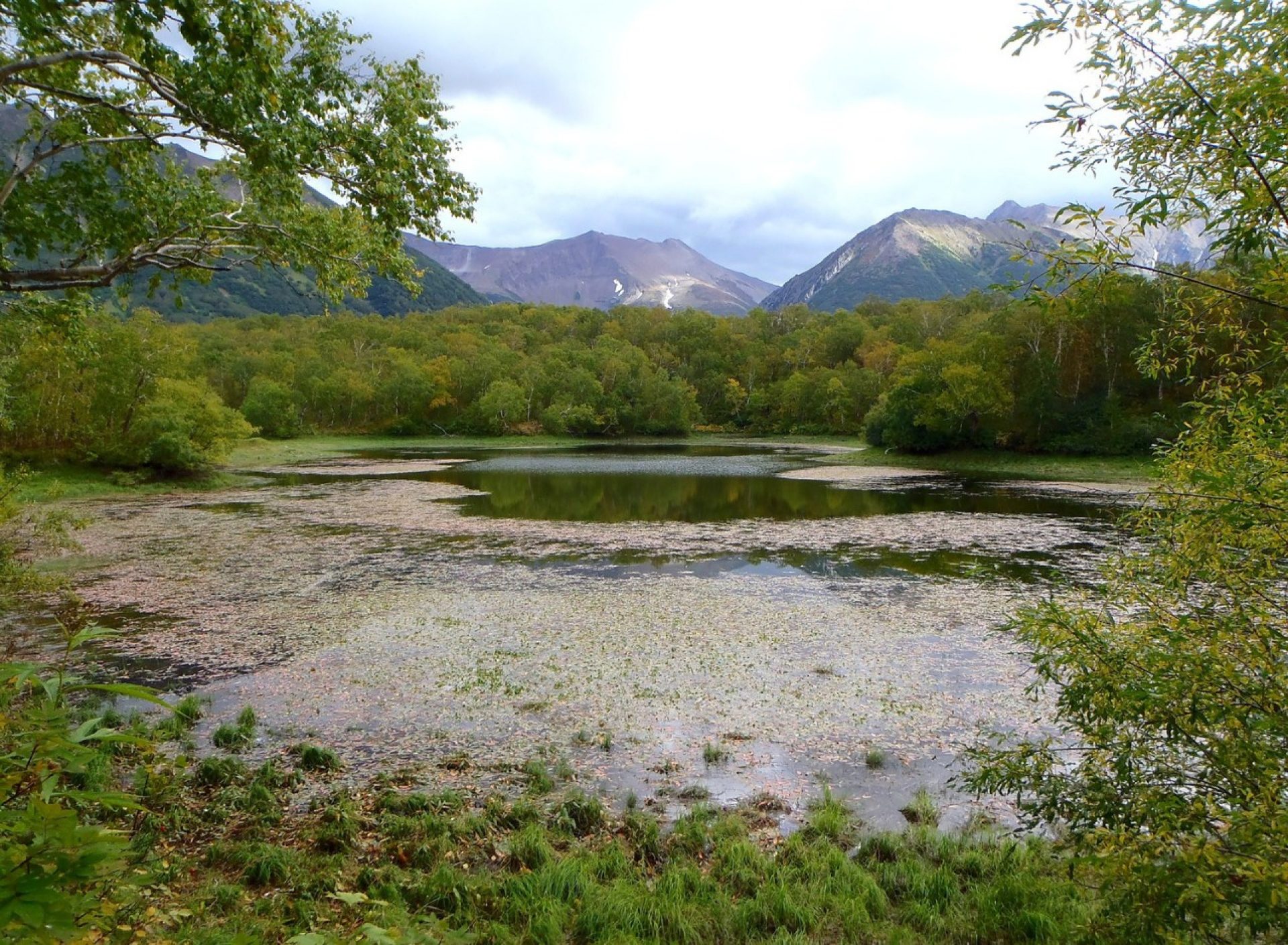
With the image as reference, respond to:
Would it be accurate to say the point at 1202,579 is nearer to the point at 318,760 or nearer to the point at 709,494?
the point at 318,760

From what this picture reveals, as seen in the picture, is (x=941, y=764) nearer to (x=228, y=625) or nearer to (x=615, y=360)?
(x=228, y=625)

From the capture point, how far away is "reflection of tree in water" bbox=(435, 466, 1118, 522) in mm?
32062

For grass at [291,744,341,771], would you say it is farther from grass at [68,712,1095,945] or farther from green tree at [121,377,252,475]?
green tree at [121,377,252,475]

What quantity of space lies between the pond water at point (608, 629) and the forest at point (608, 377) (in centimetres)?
585

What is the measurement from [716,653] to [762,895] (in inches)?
287

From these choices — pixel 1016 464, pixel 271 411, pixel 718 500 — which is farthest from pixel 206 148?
pixel 271 411

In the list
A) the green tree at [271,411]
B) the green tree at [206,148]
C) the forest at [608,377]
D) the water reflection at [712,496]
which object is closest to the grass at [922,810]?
the forest at [608,377]

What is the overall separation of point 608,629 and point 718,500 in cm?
2341

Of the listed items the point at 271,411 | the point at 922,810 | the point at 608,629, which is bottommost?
the point at 608,629

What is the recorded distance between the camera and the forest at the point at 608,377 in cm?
3662

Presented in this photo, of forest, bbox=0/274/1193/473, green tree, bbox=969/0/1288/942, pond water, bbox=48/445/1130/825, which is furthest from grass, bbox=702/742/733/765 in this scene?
forest, bbox=0/274/1193/473

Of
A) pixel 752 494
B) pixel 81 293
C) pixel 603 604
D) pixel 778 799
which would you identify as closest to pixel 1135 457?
pixel 752 494

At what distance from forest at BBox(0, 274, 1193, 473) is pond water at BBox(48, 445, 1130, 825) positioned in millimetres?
5852

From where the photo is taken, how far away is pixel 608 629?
1469 cm
